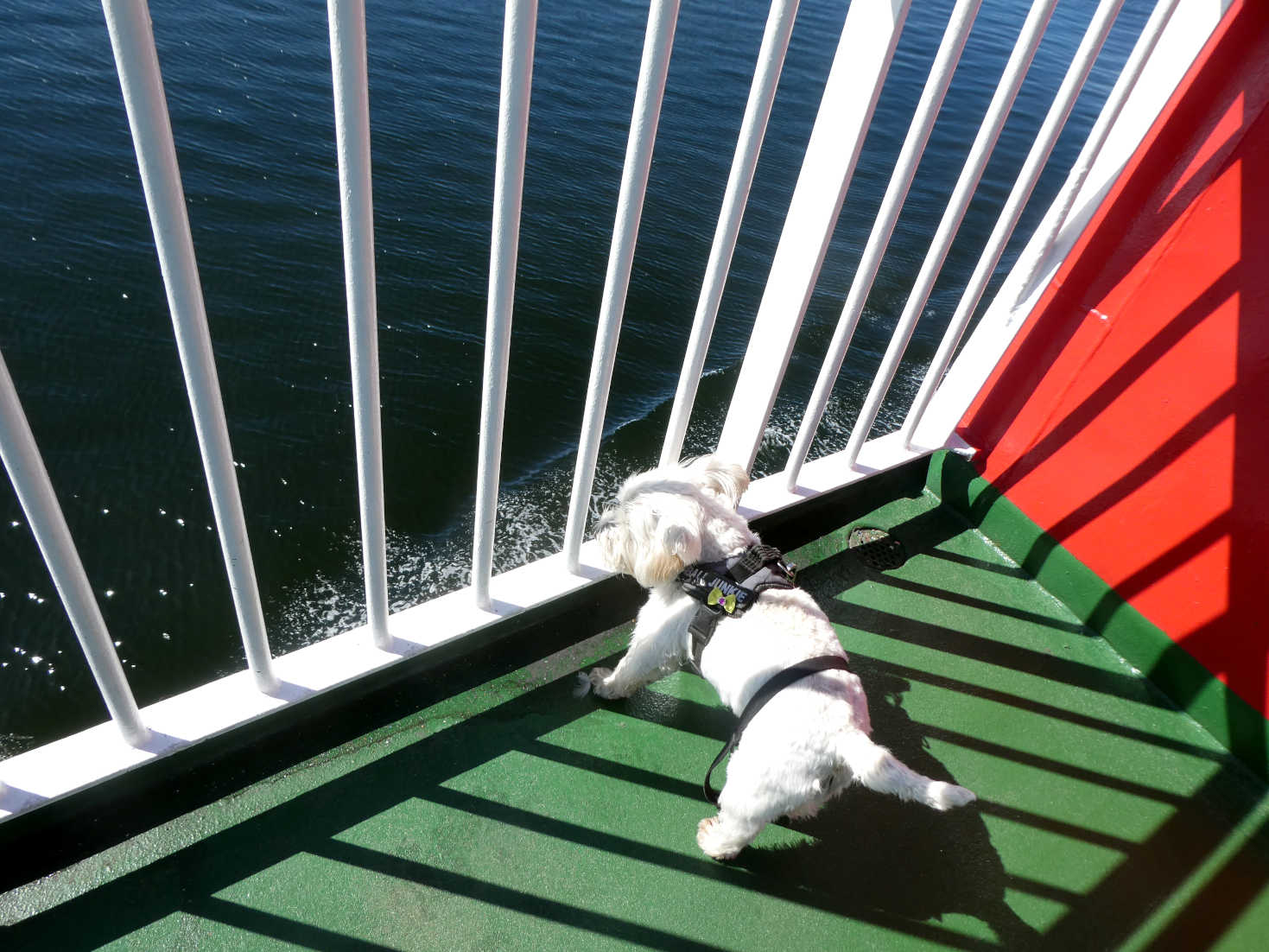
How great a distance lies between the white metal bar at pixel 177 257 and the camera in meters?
0.95

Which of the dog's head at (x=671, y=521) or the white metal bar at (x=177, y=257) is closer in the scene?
the white metal bar at (x=177, y=257)

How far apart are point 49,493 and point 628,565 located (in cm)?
118

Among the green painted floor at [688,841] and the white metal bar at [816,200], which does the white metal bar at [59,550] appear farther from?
the white metal bar at [816,200]

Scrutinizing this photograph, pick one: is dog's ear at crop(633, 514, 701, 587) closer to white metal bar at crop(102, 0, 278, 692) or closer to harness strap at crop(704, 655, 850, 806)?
harness strap at crop(704, 655, 850, 806)

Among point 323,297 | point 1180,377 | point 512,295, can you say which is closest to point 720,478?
point 512,295

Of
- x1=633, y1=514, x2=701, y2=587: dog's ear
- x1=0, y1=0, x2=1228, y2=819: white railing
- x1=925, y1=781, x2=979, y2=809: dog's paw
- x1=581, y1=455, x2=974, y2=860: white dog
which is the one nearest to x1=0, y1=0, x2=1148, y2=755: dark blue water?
x1=0, y1=0, x2=1228, y2=819: white railing

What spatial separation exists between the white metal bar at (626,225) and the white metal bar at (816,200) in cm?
48

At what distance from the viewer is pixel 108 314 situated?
3.59 meters

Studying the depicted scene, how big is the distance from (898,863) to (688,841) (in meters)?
0.56

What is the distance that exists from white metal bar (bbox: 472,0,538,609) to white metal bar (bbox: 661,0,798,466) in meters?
0.43

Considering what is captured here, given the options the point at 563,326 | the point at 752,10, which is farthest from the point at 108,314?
the point at 752,10

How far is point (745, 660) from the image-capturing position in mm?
1868

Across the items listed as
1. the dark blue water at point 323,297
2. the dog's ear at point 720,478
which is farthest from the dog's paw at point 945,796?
the dark blue water at point 323,297

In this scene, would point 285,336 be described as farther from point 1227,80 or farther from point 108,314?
point 1227,80
